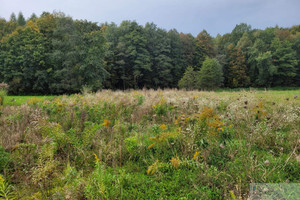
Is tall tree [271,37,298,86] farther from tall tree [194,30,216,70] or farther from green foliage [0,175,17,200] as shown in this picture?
green foliage [0,175,17,200]

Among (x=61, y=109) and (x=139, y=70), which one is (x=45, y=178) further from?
(x=139, y=70)

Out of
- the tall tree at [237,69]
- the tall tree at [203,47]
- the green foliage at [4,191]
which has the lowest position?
the green foliage at [4,191]

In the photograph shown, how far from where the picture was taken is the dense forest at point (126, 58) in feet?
84.2

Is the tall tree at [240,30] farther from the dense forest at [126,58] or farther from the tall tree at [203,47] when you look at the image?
the tall tree at [203,47]

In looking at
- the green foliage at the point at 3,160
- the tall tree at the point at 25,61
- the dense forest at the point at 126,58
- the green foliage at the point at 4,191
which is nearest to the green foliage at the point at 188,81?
the dense forest at the point at 126,58

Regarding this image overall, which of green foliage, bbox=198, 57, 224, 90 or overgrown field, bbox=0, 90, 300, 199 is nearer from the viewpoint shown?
overgrown field, bbox=0, 90, 300, 199

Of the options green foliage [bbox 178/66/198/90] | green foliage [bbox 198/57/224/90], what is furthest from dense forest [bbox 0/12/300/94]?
green foliage [bbox 198/57/224/90]

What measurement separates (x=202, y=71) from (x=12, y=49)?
30.5 m

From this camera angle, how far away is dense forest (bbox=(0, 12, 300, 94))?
84.2 ft

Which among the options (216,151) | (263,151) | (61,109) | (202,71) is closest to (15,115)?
(61,109)

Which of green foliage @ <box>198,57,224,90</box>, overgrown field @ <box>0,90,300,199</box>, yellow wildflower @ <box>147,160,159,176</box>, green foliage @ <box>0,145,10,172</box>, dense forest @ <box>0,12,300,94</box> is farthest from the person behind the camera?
green foliage @ <box>198,57,224,90</box>

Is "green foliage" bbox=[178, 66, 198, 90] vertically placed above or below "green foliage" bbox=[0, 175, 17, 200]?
above

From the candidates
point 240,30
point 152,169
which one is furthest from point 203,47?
point 152,169

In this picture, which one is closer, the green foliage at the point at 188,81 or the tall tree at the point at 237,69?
the green foliage at the point at 188,81
